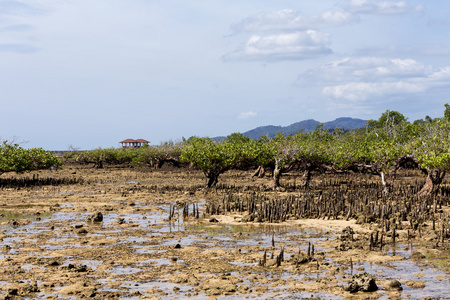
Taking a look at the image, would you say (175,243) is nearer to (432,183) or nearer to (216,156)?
(216,156)

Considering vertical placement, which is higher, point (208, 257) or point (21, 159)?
point (21, 159)

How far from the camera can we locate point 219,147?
28.0 metres

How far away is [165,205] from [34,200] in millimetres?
7030

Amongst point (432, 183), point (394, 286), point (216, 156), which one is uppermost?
point (216, 156)

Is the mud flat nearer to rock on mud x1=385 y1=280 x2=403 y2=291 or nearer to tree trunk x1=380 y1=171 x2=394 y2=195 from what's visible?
rock on mud x1=385 y1=280 x2=403 y2=291

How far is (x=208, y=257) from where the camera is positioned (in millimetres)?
11867

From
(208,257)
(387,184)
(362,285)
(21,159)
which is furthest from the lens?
(21,159)

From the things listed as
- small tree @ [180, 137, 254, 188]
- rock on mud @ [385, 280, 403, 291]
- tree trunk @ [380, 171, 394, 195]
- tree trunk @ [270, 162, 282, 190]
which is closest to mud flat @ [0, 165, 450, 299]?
rock on mud @ [385, 280, 403, 291]

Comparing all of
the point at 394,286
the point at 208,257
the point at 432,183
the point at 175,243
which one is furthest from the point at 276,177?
the point at 394,286

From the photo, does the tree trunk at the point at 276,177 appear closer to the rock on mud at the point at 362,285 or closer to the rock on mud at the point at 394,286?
the rock on mud at the point at 394,286

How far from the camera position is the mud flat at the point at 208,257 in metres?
9.26

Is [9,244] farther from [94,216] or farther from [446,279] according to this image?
[446,279]

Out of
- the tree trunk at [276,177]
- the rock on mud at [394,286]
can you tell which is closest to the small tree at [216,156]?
the tree trunk at [276,177]

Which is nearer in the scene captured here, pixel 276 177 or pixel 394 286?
pixel 394 286
